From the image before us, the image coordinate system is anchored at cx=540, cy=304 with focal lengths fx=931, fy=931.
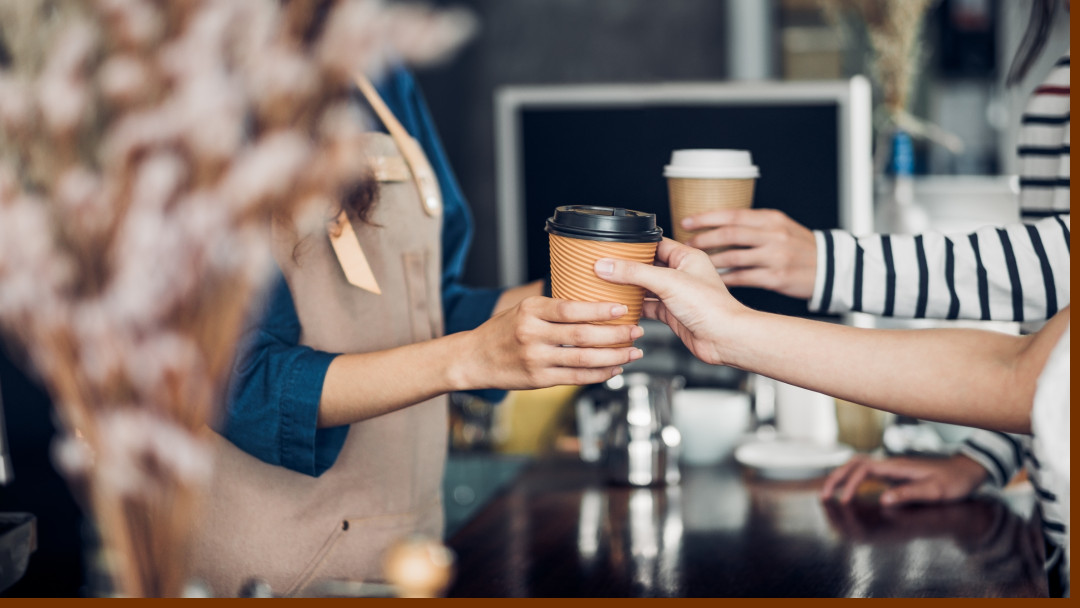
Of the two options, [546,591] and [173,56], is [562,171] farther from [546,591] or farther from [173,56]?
[173,56]

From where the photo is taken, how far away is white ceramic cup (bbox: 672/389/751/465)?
1.59 m

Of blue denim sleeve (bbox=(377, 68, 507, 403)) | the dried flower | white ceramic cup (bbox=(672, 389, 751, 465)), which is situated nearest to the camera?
the dried flower

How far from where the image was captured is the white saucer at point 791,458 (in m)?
1.51

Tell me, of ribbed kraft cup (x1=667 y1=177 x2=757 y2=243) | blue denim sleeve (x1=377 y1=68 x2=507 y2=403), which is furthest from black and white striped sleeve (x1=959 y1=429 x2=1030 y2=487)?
blue denim sleeve (x1=377 y1=68 x2=507 y2=403)

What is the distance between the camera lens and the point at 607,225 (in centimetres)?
76

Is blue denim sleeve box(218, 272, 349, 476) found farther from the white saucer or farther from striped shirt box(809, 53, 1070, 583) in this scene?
the white saucer

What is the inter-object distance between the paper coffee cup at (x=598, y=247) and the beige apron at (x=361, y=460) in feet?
0.81

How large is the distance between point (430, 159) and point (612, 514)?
0.57m

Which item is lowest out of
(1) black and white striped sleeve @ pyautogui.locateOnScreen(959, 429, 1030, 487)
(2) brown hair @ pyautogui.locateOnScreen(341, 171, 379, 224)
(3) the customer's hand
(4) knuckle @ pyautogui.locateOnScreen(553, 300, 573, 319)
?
(3) the customer's hand

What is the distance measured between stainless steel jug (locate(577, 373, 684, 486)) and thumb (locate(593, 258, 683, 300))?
2.42 feet

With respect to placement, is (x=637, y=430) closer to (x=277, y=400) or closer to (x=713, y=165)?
(x=713, y=165)

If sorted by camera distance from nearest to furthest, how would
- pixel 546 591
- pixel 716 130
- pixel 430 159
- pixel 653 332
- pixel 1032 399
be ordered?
pixel 1032 399
pixel 546 591
pixel 430 159
pixel 716 130
pixel 653 332

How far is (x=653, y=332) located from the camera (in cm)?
185

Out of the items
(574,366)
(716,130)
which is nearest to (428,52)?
(574,366)
